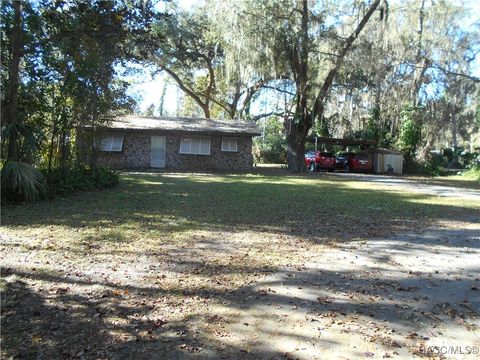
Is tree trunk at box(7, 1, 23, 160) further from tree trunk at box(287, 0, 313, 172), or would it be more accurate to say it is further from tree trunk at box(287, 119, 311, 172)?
tree trunk at box(287, 119, 311, 172)

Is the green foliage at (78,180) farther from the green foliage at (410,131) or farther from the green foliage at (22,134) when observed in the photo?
the green foliage at (410,131)

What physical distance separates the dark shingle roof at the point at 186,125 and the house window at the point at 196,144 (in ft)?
2.21

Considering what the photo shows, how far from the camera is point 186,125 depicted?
2561cm

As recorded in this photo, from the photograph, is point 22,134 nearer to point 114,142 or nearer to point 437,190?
point 437,190

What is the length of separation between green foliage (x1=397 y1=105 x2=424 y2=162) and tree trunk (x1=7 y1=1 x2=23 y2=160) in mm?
26490

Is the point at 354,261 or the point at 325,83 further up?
the point at 325,83

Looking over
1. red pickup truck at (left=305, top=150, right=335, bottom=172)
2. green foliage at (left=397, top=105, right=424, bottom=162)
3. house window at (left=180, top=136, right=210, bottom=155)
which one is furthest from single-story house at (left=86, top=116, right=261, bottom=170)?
green foliage at (left=397, top=105, right=424, bottom=162)

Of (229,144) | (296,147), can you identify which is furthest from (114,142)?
(296,147)

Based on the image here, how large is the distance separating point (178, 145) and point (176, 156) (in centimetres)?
63

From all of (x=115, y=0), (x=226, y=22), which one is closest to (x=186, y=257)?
(x=115, y=0)

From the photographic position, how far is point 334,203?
38.1 feet

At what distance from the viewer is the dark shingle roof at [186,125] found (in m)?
24.7

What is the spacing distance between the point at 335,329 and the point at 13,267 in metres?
3.72

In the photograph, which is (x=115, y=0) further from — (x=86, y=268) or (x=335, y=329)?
(x=335, y=329)
